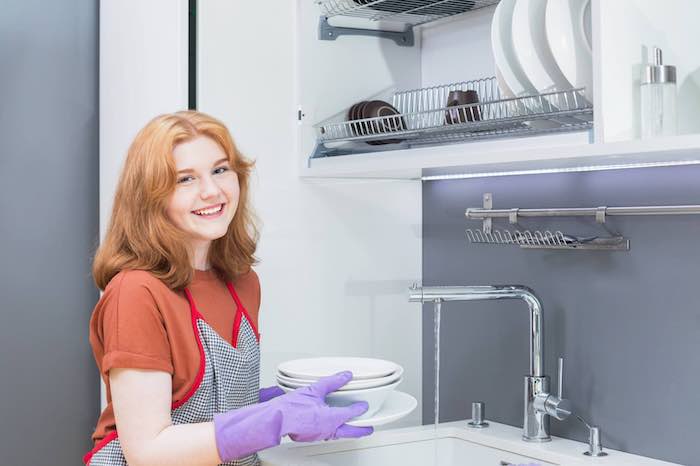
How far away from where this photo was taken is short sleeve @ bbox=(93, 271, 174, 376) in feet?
4.75

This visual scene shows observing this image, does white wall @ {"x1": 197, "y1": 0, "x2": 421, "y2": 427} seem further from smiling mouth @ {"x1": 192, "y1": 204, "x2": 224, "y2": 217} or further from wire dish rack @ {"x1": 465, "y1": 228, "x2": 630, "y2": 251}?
smiling mouth @ {"x1": 192, "y1": 204, "x2": 224, "y2": 217}

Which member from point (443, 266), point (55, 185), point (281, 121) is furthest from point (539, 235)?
point (55, 185)

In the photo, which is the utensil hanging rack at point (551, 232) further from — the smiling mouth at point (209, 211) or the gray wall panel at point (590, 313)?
the smiling mouth at point (209, 211)

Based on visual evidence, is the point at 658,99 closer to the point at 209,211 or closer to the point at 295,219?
the point at 209,211

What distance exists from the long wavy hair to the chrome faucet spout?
511 mm

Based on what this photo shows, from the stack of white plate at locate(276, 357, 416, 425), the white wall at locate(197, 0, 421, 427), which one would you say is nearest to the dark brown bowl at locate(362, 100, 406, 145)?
the white wall at locate(197, 0, 421, 427)

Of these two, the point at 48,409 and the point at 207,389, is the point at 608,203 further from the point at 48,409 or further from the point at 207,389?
the point at 48,409

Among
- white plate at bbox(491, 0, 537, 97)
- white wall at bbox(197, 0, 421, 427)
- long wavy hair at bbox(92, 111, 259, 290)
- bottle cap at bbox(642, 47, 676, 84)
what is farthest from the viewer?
white wall at bbox(197, 0, 421, 427)

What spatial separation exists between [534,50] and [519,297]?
50 centimetres

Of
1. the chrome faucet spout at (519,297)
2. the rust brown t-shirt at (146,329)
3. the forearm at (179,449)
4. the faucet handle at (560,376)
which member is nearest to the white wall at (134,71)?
the rust brown t-shirt at (146,329)

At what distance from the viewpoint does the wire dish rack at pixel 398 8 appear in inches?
78.8

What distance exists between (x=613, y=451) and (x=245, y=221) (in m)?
0.79

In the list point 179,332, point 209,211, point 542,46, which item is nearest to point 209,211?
point 209,211

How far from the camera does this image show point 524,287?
1906 millimetres
